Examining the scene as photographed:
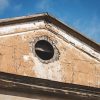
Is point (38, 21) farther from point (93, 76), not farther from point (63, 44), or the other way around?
point (93, 76)

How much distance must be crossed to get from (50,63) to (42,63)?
0.84ft

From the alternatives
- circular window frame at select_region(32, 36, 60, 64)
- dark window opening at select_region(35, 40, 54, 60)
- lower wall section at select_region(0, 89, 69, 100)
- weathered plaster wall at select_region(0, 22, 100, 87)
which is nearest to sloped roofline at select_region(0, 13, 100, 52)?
weathered plaster wall at select_region(0, 22, 100, 87)

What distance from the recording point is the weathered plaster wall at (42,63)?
12563 mm

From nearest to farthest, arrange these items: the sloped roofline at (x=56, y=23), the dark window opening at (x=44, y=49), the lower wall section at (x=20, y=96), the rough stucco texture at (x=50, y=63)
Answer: the lower wall section at (x=20, y=96) < the rough stucco texture at (x=50, y=63) < the sloped roofline at (x=56, y=23) < the dark window opening at (x=44, y=49)

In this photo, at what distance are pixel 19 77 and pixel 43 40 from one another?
174 centimetres

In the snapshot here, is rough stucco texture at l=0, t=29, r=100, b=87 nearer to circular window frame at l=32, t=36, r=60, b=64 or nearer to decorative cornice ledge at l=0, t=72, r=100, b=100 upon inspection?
circular window frame at l=32, t=36, r=60, b=64

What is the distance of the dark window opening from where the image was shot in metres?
13.2

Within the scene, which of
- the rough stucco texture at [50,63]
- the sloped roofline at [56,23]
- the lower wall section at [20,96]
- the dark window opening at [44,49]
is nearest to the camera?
the lower wall section at [20,96]

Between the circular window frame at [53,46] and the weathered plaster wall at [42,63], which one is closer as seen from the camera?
the weathered plaster wall at [42,63]

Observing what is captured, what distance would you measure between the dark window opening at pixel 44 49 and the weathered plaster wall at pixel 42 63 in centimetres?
17

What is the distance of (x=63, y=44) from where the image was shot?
13.7m

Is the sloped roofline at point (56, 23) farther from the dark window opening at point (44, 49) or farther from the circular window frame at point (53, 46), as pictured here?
the dark window opening at point (44, 49)

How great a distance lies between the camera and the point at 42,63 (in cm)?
1310

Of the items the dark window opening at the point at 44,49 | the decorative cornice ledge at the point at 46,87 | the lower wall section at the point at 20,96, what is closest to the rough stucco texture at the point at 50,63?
the dark window opening at the point at 44,49
